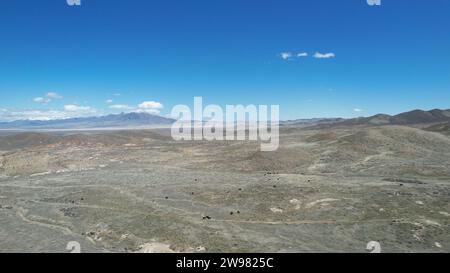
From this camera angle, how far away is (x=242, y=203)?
26.7 metres

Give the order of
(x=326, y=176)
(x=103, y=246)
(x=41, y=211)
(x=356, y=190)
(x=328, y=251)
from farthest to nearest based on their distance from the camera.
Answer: (x=326, y=176)
(x=356, y=190)
(x=41, y=211)
(x=103, y=246)
(x=328, y=251)

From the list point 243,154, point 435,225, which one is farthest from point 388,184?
point 243,154

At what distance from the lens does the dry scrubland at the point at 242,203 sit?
62.0ft

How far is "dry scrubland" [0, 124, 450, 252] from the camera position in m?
18.9

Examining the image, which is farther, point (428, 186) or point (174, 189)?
point (174, 189)

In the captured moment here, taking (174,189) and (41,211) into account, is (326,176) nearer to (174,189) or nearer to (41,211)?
(174,189)

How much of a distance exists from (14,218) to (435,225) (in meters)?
24.1

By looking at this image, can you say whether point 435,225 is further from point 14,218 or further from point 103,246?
point 14,218

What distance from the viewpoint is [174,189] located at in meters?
31.9

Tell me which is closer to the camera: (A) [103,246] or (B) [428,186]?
(A) [103,246]

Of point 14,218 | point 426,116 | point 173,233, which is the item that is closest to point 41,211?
point 14,218

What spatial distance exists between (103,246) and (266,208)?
10.5 m

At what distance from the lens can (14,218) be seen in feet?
80.5

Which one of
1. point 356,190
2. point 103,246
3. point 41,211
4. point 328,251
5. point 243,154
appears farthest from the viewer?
point 243,154
